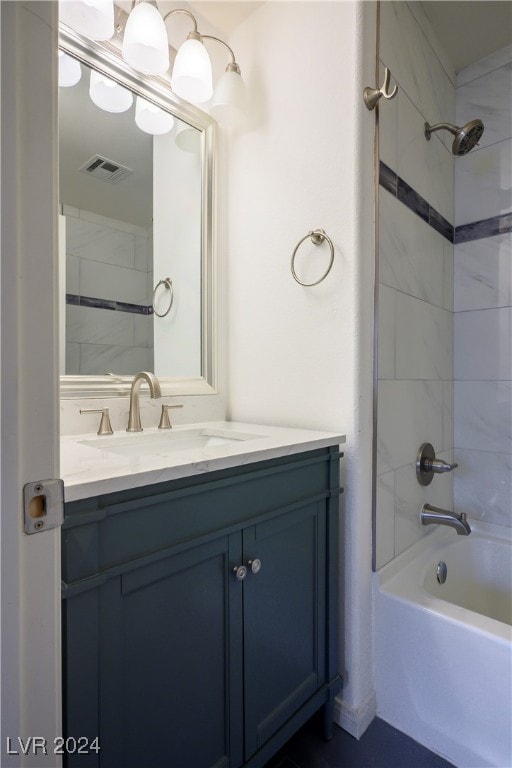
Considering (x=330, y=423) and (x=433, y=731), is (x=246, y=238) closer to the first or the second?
(x=330, y=423)

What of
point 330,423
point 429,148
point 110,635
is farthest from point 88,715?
point 429,148

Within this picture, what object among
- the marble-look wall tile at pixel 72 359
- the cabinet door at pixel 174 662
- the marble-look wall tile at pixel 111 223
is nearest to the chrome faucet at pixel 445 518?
the cabinet door at pixel 174 662

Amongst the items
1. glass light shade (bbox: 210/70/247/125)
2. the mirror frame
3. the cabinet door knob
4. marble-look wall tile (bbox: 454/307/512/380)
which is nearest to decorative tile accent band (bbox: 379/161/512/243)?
marble-look wall tile (bbox: 454/307/512/380)

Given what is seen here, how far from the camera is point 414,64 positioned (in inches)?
61.6

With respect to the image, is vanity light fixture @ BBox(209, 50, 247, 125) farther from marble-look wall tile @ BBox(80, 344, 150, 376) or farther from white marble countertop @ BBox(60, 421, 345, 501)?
white marble countertop @ BBox(60, 421, 345, 501)

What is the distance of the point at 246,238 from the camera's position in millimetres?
1540

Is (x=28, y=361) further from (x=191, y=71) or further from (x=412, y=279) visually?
(x=412, y=279)

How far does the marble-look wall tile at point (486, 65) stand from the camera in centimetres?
179

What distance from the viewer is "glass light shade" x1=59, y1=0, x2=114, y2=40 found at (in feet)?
3.67

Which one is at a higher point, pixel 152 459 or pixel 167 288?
pixel 167 288

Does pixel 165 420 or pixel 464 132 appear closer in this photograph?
pixel 165 420

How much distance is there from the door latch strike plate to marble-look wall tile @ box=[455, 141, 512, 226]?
2.02 metres

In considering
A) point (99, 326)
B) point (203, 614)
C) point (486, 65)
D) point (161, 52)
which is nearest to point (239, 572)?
point (203, 614)

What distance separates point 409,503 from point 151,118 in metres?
1.66
